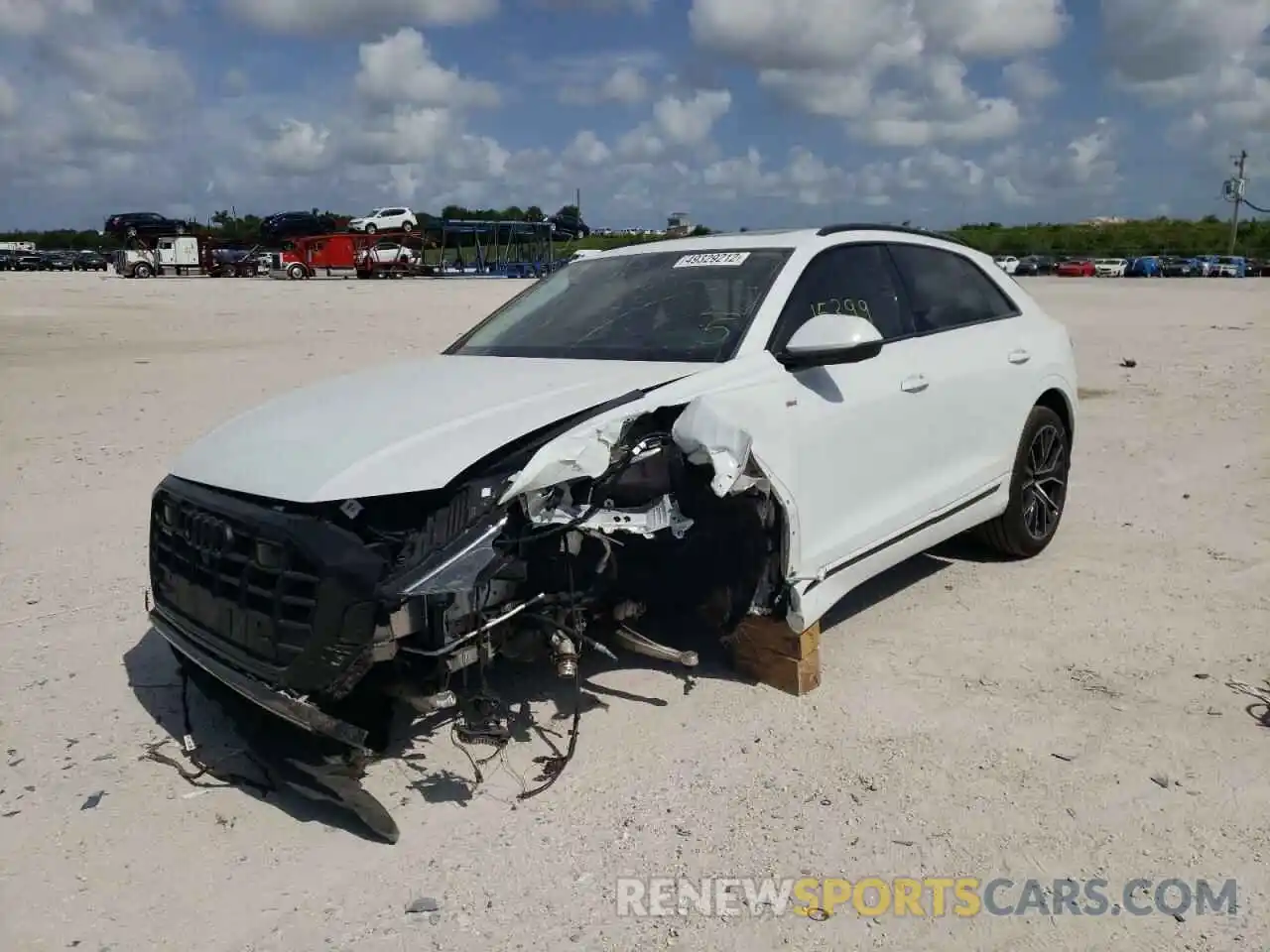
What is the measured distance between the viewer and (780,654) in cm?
422

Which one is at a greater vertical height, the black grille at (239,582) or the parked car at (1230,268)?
the parked car at (1230,268)

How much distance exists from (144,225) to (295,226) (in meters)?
7.02

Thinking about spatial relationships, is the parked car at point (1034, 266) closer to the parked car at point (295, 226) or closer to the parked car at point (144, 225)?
the parked car at point (295, 226)

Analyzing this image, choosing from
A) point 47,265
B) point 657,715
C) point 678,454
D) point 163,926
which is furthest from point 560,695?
point 47,265

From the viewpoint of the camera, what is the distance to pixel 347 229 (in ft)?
174

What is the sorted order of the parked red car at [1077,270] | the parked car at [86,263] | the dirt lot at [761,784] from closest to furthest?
the dirt lot at [761,784] < the parked red car at [1077,270] < the parked car at [86,263]

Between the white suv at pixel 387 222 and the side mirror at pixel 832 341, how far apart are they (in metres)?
51.0

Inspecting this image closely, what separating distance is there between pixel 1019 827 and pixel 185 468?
3.07 m

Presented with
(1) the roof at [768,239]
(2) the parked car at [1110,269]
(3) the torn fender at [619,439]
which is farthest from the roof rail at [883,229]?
(2) the parked car at [1110,269]

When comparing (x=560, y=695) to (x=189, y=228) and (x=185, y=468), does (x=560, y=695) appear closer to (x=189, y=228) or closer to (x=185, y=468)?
(x=185, y=468)

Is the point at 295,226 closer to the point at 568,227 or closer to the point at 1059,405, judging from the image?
the point at 568,227

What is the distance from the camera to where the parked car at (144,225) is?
1939 inches

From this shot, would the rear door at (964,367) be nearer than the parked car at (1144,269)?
Yes

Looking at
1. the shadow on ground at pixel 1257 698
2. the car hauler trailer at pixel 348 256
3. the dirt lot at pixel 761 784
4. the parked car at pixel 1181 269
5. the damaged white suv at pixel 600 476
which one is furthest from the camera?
the parked car at pixel 1181 269
